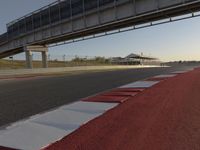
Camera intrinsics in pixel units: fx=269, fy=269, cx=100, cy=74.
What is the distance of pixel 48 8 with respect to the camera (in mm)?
43000

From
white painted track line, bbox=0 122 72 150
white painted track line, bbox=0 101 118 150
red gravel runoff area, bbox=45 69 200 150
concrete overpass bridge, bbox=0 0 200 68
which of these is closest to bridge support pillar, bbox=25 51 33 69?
concrete overpass bridge, bbox=0 0 200 68

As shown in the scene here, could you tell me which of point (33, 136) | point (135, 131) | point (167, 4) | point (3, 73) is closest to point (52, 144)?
point (33, 136)

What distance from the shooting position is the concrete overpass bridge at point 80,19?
2972cm

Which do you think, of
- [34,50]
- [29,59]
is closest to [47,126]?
[29,59]

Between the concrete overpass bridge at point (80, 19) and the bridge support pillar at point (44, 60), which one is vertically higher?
the concrete overpass bridge at point (80, 19)

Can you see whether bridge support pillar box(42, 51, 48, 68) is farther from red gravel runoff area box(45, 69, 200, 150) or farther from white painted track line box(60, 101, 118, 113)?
red gravel runoff area box(45, 69, 200, 150)

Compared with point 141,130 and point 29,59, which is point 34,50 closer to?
point 29,59

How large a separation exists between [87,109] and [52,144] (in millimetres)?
2785

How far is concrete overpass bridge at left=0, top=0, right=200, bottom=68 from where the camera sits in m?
29.7

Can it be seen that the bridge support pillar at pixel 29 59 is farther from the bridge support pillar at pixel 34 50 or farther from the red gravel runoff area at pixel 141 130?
the red gravel runoff area at pixel 141 130

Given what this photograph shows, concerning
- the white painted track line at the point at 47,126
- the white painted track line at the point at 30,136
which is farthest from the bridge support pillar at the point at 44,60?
the white painted track line at the point at 30,136

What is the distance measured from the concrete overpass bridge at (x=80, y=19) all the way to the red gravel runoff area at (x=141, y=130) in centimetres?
2269

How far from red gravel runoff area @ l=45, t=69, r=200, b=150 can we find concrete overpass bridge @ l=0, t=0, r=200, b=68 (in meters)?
22.7

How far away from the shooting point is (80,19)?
3741 cm
